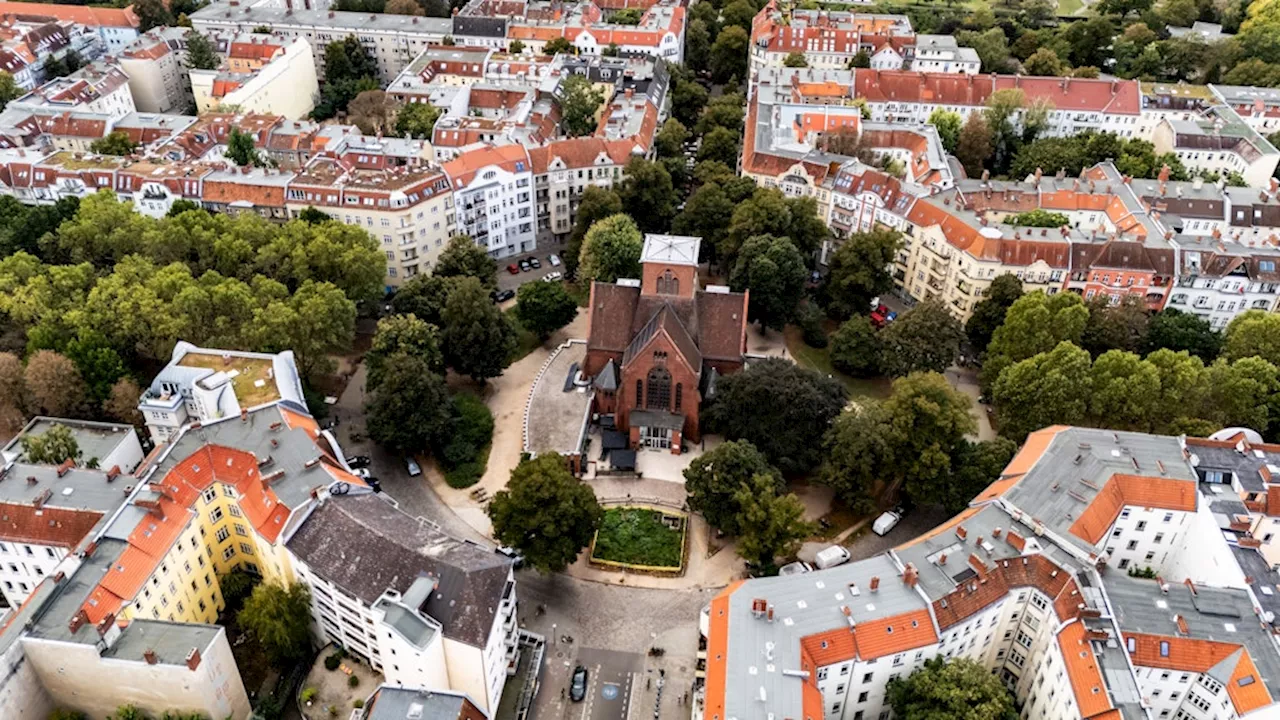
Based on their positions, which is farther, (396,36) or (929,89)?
(396,36)

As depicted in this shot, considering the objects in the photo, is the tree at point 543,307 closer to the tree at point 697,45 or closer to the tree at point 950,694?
the tree at point 950,694

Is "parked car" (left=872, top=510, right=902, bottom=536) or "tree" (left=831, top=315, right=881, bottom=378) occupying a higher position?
"tree" (left=831, top=315, right=881, bottom=378)

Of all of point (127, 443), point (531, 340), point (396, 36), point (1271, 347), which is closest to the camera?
point (127, 443)

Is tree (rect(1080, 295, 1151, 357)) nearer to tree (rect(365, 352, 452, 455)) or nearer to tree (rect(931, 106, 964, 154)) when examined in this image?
tree (rect(931, 106, 964, 154))

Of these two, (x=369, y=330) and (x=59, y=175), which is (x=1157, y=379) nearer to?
(x=369, y=330)

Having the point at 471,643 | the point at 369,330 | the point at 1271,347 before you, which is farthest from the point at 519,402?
the point at 1271,347

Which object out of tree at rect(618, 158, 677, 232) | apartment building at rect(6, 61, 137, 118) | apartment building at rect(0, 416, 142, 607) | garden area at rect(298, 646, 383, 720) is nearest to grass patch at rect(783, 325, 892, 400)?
tree at rect(618, 158, 677, 232)
